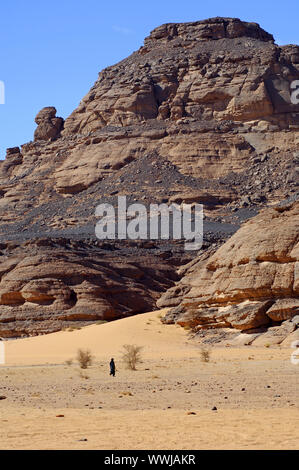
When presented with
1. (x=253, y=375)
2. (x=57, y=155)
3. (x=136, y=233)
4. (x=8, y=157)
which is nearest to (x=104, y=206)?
(x=136, y=233)

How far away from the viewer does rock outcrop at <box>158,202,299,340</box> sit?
35.6 meters

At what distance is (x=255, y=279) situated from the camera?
1426 inches

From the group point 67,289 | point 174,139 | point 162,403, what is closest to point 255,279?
point 162,403

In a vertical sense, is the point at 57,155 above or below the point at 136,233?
above

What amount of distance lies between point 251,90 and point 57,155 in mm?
30674

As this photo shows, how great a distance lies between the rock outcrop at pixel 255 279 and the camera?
35562mm

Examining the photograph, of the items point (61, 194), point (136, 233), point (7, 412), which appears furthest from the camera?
point (61, 194)

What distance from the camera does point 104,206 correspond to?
100500mm

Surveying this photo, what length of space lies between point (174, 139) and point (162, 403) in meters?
96.5

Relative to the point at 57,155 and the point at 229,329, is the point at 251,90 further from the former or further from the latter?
the point at 229,329

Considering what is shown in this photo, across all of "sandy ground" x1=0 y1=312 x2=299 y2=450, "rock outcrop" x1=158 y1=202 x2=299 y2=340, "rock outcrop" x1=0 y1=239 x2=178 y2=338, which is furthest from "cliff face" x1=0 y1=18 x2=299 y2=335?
"sandy ground" x1=0 y1=312 x2=299 y2=450

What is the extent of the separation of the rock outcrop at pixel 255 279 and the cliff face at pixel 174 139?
47.7 meters

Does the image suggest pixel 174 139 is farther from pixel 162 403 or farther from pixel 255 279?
pixel 162 403

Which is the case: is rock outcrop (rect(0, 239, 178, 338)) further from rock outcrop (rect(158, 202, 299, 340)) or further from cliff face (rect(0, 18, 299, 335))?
rock outcrop (rect(158, 202, 299, 340))
